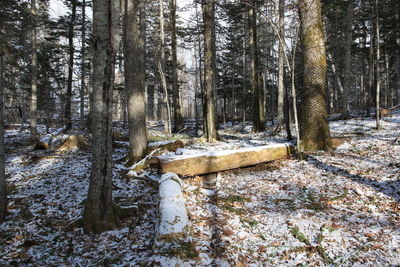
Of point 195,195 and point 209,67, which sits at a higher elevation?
point 209,67

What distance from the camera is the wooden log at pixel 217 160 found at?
580 centimetres

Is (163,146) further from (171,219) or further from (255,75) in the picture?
(255,75)

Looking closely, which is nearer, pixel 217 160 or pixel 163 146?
pixel 217 160

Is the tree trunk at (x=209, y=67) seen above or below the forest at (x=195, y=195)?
above

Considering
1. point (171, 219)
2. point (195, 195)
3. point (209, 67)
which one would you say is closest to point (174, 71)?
point (209, 67)

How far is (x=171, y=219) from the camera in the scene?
333 cm

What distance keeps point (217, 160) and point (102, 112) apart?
3.29 meters

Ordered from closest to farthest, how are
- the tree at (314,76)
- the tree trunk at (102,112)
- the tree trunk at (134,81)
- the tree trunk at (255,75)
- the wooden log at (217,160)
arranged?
the tree trunk at (102,112)
the wooden log at (217,160)
the tree trunk at (134,81)
the tree at (314,76)
the tree trunk at (255,75)

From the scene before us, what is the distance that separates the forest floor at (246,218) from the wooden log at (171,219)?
15 cm

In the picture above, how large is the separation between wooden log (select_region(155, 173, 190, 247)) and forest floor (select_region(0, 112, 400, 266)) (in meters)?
0.15

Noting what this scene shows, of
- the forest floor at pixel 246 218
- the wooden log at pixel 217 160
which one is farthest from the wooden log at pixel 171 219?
the wooden log at pixel 217 160

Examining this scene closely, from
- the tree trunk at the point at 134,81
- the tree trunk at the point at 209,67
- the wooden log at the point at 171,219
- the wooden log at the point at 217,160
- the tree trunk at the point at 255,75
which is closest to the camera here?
the wooden log at the point at 171,219

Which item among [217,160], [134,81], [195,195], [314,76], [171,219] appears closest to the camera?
[171,219]

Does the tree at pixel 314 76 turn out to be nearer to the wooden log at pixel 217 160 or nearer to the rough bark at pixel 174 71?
the wooden log at pixel 217 160
